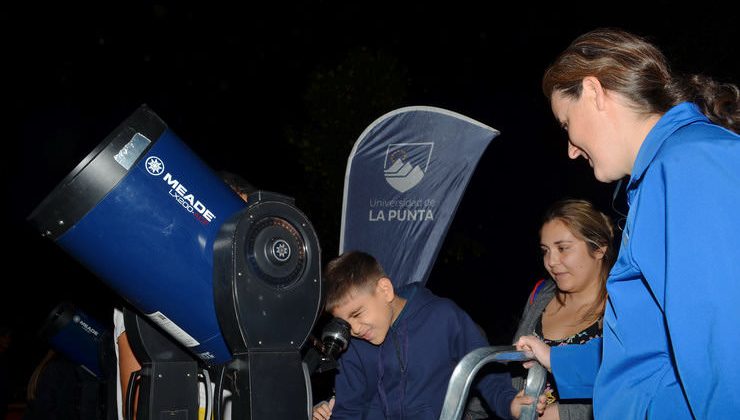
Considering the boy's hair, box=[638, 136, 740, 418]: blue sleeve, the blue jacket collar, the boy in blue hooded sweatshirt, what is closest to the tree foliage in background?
the boy's hair

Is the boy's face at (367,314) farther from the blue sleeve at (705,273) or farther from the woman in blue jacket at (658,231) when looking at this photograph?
the blue sleeve at (705,273)

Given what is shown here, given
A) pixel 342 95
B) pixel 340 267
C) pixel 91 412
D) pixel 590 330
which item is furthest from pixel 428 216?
pixel 342 95

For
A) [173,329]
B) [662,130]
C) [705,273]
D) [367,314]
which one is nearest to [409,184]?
[367,314]

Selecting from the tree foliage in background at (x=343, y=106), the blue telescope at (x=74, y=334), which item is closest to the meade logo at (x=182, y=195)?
the blue telescope at (x=74, y=334)

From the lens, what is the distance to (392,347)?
2918 millimetres

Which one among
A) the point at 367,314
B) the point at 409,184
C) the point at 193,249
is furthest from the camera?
the point at 409,184

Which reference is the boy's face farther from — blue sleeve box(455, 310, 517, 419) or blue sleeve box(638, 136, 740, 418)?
blue sleeve box(638, 136, 740, 418)

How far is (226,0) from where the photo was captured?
35.7 feet

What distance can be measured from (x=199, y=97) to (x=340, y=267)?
29.0ft

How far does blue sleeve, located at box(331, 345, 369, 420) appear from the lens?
9.59ft

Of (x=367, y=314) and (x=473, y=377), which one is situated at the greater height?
(x=473, y=377)

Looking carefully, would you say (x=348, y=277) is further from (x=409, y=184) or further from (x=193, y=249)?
(x=409, y=184)

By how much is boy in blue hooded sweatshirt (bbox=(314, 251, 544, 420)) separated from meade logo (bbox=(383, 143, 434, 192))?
164 cm

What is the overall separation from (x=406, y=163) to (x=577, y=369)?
2.95 meters
